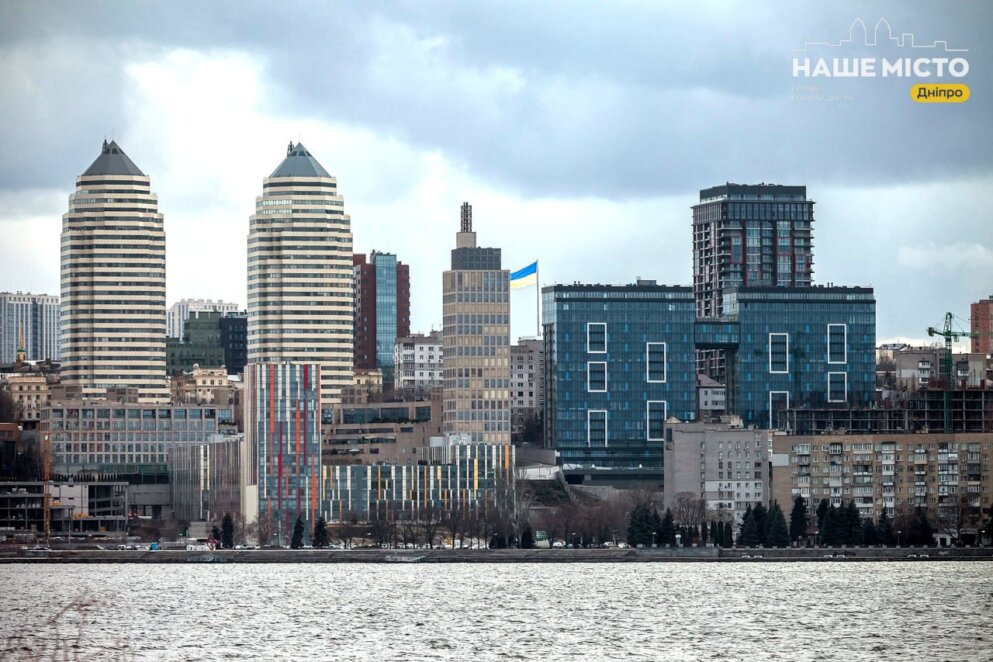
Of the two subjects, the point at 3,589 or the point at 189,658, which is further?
the point at 3,589

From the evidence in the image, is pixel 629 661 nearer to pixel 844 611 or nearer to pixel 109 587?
pixel 844 611

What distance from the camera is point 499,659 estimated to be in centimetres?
13638

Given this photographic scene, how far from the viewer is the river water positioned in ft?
461

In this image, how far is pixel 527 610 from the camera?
17288 centimetres

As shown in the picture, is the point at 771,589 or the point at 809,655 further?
the point at 771,589

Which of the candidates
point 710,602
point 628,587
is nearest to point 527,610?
point 710,602

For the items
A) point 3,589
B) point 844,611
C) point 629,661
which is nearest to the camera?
point 629,661

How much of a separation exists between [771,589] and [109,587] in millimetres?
50049

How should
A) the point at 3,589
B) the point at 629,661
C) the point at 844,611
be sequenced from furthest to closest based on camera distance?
the point at 3,589, the point at 844,611, the point at 629,661

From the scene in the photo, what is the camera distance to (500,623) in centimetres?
16138

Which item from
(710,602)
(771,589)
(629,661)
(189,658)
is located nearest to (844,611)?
(710,602)

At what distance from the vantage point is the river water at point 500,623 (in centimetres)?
14062

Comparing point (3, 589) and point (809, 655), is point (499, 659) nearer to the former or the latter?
point (809, 655)

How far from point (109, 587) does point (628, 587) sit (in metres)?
39.4
